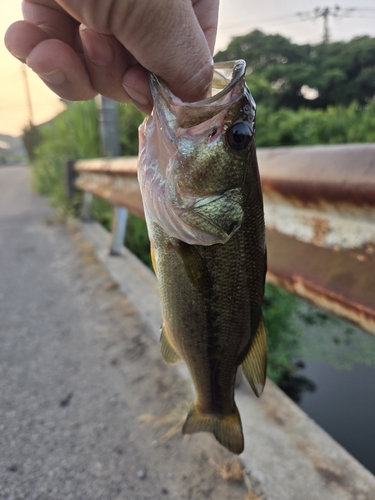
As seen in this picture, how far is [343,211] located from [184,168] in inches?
28.2

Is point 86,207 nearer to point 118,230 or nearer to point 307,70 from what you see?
point 118,230

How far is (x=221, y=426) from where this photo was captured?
Answer: 1559 mm

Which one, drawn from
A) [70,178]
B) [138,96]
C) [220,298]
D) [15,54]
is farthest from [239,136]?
[70,178]

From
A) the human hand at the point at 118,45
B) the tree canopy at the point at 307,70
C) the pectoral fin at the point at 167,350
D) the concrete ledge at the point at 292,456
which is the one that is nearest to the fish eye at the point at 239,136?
the human hand at the point at 118,45

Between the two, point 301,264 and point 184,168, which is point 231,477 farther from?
point 184,168

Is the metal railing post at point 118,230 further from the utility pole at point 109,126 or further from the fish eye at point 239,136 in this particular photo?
the fish eye at point 239,136

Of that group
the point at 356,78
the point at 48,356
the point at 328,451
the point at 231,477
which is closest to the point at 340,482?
the point at 328,451

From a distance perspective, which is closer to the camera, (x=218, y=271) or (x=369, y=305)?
(x=218, y=271)

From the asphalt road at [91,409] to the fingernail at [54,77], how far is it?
1671mm

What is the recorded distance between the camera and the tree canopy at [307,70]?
10047mm

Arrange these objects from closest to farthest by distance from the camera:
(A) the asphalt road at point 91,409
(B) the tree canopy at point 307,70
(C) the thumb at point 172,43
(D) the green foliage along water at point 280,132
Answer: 1. (C) the thumb at point 172,43
2. (A) the asphalt road at point 91,409
3. (D) the green foliage along water at point 280,132
4. (B) the tree canopy at point 307,70

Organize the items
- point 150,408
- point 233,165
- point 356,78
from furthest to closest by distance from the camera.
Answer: point 356,78, point 150,408, point 233,165

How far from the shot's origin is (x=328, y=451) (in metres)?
1.85

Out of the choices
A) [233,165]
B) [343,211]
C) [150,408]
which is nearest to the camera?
[233,165]
